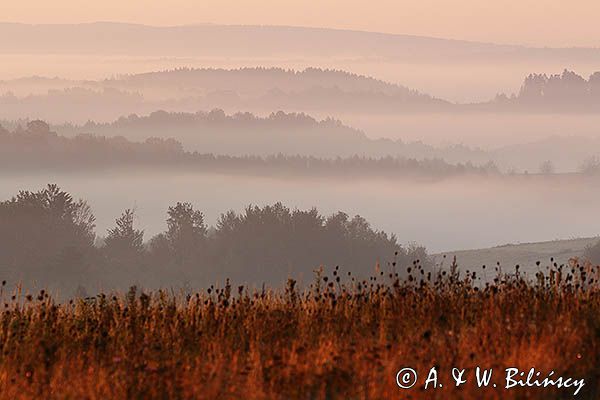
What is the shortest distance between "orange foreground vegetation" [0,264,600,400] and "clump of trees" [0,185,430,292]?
128365 mm

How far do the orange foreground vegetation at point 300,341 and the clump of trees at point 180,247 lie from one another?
128365 millimetres

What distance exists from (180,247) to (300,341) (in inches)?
6209

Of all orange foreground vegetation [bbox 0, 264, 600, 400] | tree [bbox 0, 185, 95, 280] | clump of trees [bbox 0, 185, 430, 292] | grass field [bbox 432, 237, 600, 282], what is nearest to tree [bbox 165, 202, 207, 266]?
clump of trees [bbox 0, 185, 430, 292]

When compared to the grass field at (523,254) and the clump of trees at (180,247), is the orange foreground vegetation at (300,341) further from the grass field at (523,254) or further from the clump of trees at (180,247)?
the clump of trees at (180,247)

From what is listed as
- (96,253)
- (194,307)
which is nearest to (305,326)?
(194,307)

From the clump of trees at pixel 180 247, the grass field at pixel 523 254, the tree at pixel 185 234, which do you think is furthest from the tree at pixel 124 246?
the grass field at pixel 523 254

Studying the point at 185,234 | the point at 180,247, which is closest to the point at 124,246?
the point at 180,247

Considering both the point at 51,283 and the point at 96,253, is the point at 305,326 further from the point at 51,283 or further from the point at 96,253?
the point at 96,253

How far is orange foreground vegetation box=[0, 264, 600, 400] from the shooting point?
9438 mm

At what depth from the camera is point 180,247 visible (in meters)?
168

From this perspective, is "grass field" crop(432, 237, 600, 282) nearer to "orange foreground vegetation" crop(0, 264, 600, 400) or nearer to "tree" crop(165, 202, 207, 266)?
"tree" crop(165, 202, 207, 266)

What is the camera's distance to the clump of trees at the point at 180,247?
472ft

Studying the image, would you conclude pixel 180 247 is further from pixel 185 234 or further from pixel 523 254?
pixel 523 254

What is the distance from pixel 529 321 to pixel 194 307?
141 inches
